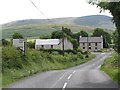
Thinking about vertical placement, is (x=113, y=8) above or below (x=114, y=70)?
above

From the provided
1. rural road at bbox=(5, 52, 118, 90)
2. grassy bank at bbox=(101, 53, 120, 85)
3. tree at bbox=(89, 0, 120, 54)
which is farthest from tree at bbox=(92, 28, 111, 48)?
tree at bbox=(89, 0, 120, 54)

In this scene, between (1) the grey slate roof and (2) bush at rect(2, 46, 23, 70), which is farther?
(1) the grey slate roof

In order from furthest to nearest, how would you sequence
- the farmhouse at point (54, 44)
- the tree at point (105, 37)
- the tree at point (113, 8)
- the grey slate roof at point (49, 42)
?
the tree at point (105, 37)
the grey slate roof at point (49, 42)
the farmhouse at point (54, 44)
the tree at point (113, 8)

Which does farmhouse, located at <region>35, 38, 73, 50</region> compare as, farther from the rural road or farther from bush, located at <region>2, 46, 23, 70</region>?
the rural road

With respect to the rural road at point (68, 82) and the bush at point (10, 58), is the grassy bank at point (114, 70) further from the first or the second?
the bush at point (10, 58)

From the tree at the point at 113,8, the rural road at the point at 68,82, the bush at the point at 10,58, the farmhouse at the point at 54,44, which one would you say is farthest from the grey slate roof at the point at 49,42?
the tree at the point at 113,8

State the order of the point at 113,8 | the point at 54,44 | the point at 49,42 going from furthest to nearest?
the point at 49,42
the point at 54,44
the point at 113,8

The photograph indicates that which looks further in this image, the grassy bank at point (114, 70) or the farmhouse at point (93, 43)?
the farmhouse at point (93, 43)

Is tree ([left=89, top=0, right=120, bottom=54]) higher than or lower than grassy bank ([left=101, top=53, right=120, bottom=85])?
higher

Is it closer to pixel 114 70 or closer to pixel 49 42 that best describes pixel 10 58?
pixel 114 70

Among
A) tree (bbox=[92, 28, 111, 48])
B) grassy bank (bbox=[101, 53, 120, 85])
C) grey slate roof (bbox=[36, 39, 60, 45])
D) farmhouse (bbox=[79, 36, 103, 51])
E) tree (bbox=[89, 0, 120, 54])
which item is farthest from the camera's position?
tree (bbox=[92, 28, 111, 48])

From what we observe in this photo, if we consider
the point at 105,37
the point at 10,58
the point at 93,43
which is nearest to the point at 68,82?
the point at 10,58

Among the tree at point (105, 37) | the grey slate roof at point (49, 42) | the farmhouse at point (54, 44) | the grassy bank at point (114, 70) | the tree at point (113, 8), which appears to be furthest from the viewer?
the tree at point (105, 37)

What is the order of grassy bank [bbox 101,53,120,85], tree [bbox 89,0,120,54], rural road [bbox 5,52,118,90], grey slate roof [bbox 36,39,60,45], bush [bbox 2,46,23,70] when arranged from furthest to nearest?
grey slate roof [bbox 36,39,60,45]
bush [bbox 2,46,23,70]
grassy bank [bbox 101,53,120,85]
tree [bbox 89,0,120,54]
rural road [bbox 5,52,118,90]
